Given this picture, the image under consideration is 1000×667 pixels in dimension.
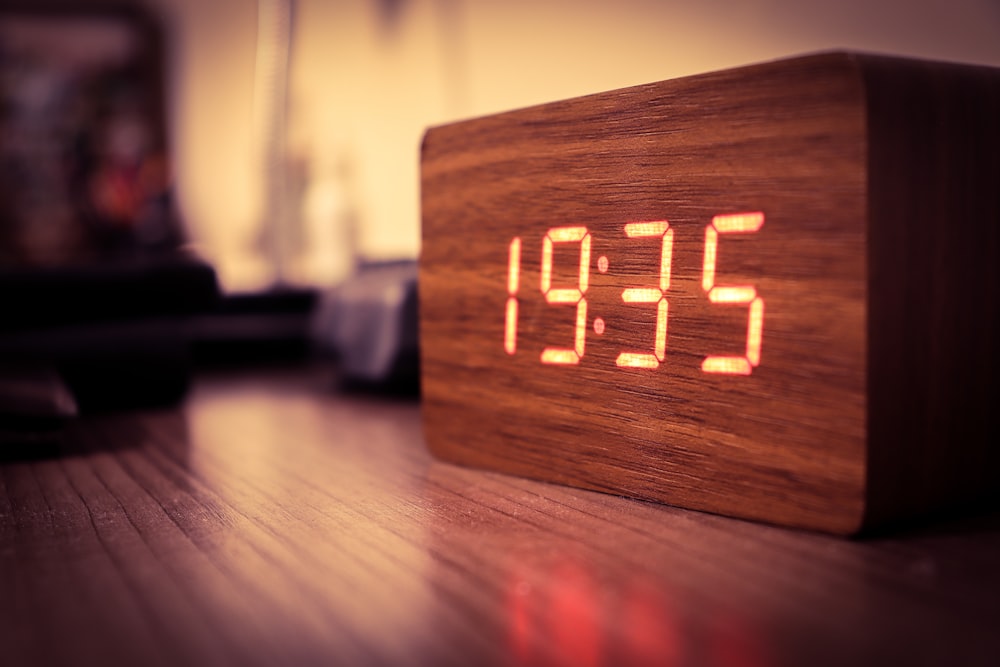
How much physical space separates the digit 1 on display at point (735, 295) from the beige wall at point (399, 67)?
0.30 metres

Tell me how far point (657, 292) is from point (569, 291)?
8 centimetres

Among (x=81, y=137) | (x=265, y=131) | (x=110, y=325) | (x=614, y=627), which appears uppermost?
(x=81, y=137)

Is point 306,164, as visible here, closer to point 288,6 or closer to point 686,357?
point 288,6

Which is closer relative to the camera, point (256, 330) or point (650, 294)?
point (650, 294)

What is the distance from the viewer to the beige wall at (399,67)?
2.70ft

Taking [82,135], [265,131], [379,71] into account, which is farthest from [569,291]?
[82,135]

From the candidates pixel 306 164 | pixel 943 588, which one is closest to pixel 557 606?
pixel 943 588

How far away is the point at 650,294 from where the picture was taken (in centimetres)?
62

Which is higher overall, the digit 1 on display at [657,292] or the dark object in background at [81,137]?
the dark object in background at [81,137]

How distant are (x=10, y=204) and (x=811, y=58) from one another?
3577mm

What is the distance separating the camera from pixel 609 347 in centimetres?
65

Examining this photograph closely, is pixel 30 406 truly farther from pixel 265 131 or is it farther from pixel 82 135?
pixel 82 135

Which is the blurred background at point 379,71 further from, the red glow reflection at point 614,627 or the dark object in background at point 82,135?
the red glow reflection at point 614,627

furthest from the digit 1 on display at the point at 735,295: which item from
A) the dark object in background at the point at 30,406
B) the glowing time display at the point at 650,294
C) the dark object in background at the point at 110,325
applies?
the dark object in background at the point at 110,325
